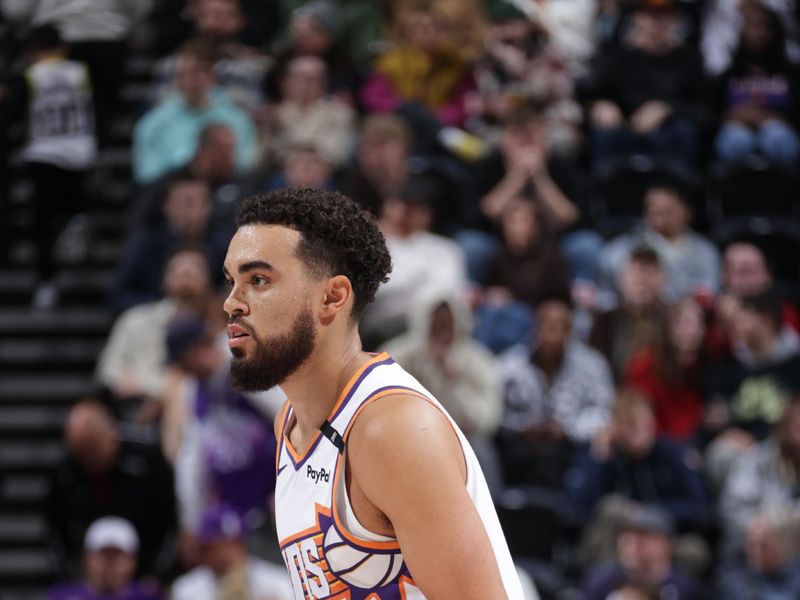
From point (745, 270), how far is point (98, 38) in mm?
5204

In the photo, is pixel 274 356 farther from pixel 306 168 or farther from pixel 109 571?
pixel 306 168

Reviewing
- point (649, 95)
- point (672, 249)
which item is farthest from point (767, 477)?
point (649, 95)

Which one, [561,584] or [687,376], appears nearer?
[561,584]

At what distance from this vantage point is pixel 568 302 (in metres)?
8.74

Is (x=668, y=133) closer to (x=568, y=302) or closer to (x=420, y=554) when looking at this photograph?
(x=568, y=302)

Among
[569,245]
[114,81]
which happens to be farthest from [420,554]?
[114,81]

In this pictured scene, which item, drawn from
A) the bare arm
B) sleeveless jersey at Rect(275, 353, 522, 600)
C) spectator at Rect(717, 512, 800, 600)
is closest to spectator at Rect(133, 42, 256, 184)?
spectator at Rect(717, 512, 800, 600)

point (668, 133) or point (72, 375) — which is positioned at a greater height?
point (668, 133)

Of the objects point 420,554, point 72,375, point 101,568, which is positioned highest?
point 420,554

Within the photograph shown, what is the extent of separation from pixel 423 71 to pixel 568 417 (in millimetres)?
3495

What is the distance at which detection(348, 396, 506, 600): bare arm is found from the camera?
2.92m

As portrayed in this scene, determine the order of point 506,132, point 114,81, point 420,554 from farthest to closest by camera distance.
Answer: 1. point 114,81
2. point 506,132
3. point 420,554

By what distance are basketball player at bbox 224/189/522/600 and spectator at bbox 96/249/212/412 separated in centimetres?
543

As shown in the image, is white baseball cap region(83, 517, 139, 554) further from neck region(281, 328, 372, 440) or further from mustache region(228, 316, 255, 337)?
mustache region(228, 316, 255, 337)
